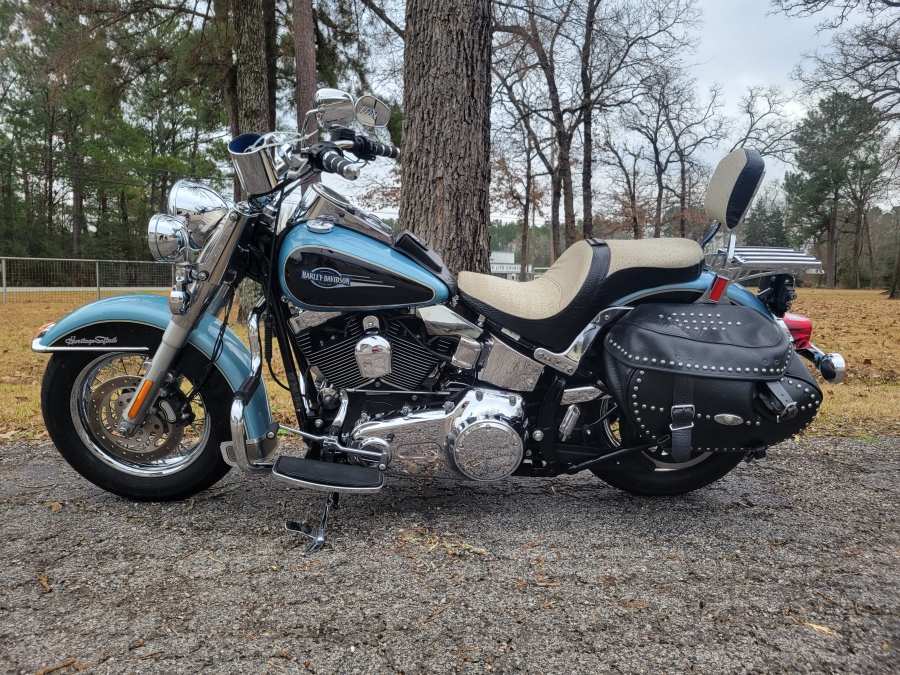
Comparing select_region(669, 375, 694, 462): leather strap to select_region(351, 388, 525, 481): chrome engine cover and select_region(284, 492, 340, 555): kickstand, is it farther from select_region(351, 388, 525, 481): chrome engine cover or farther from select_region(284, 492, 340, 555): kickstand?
select_region(284, 492, 340, 555): kickstand

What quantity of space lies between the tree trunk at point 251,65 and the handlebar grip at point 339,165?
26.7 feet

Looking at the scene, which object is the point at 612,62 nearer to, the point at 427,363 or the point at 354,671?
the point at 427,363

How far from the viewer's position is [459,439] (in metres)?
2.42

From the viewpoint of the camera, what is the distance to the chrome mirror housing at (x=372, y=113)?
2.45 meters

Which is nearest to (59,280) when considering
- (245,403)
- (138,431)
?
(138,431)

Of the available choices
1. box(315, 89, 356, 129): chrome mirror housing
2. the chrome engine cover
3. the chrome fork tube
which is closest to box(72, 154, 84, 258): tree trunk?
the chrome fork tube

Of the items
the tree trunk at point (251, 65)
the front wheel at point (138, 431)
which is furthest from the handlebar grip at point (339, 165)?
the tree trunk at point (251, 65)

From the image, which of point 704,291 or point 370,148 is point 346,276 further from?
point 704,291

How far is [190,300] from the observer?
99.7 inches

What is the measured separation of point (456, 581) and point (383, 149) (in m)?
1.72

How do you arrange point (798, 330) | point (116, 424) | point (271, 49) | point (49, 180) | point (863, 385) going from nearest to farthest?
point (798, 330), point (116, 424), point (863, 385), point (271, 49), point (49, 180)

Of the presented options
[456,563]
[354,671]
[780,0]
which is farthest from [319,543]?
[780,0]

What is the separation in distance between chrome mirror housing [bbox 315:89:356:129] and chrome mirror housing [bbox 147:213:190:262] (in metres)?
0.71

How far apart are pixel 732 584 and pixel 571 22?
53.5 ft
